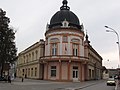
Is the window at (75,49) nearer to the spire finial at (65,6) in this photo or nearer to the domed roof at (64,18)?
the domed roof at (64,18)

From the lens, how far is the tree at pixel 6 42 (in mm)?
46625

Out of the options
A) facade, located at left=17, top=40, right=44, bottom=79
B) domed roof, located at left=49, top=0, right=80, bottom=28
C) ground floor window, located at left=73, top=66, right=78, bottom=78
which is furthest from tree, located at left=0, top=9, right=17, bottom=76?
ground floor window, located at left=73, top=66, right=78, bottom=78

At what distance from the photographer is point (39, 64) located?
6044cm

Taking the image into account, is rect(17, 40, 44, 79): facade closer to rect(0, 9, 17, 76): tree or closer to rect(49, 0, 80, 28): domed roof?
rect(49, 0, 80, 28): domed roof

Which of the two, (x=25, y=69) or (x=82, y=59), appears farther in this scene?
(x=25, y=69)

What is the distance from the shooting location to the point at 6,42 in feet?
156

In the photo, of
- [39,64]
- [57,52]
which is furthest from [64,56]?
[39,64]

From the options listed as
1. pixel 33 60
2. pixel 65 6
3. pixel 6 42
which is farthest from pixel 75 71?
pixel 33 60

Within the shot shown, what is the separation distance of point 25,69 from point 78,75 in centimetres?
2865

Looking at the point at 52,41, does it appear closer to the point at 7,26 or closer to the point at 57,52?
the point at 57,52

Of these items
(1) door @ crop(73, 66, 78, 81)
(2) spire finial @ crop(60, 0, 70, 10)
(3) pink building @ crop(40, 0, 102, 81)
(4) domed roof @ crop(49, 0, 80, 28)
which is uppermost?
(2) spire finial @ crop(60, 0, 70, 10)

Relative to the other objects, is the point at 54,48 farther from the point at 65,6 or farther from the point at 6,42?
the point at 65,6

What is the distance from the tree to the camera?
46.6m

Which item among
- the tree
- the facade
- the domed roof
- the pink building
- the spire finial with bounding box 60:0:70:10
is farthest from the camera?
the facade
